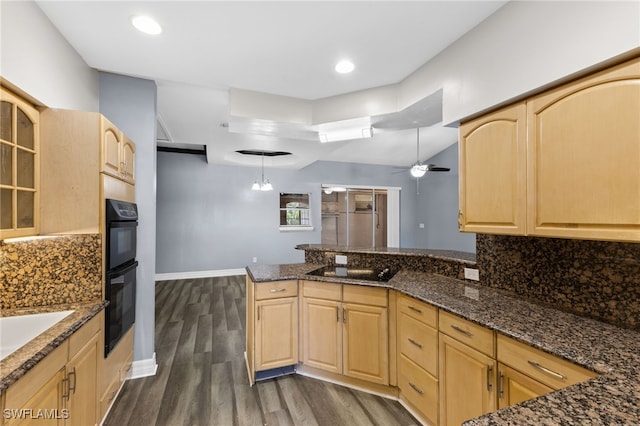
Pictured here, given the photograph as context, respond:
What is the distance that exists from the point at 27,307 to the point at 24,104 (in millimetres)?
1214

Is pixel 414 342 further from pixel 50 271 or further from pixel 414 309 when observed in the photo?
pixel 50 271

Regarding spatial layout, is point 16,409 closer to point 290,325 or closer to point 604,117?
point 290,325

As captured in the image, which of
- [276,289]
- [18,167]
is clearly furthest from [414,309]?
[18,167]

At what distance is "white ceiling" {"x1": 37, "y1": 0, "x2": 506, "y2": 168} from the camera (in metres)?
1.65

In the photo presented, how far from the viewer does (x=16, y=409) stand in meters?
1.05

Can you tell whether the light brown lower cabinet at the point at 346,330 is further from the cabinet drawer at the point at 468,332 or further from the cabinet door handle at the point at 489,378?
the cabinet door handle at the point at 489,378

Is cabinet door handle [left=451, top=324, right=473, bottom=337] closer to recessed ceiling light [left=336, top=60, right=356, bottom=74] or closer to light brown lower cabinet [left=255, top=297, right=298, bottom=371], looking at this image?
light brown lower cabinet [left=255, top=297, right=298, bottom=371]

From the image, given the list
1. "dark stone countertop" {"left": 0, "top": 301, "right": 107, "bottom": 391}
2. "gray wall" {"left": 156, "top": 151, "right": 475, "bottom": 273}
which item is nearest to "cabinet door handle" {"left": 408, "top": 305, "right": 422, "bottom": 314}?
"dark stone countertop" {"left": 0, "top": 301, "right": 107, "bottom": 391}

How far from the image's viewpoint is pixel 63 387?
54.3 inches

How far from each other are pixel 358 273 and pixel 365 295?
1.31ft

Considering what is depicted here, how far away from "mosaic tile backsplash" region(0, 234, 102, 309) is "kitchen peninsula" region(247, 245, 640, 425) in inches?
44.5

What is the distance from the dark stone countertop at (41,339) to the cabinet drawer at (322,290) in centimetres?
145

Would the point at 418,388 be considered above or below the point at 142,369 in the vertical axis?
above

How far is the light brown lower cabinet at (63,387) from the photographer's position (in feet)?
3.55
